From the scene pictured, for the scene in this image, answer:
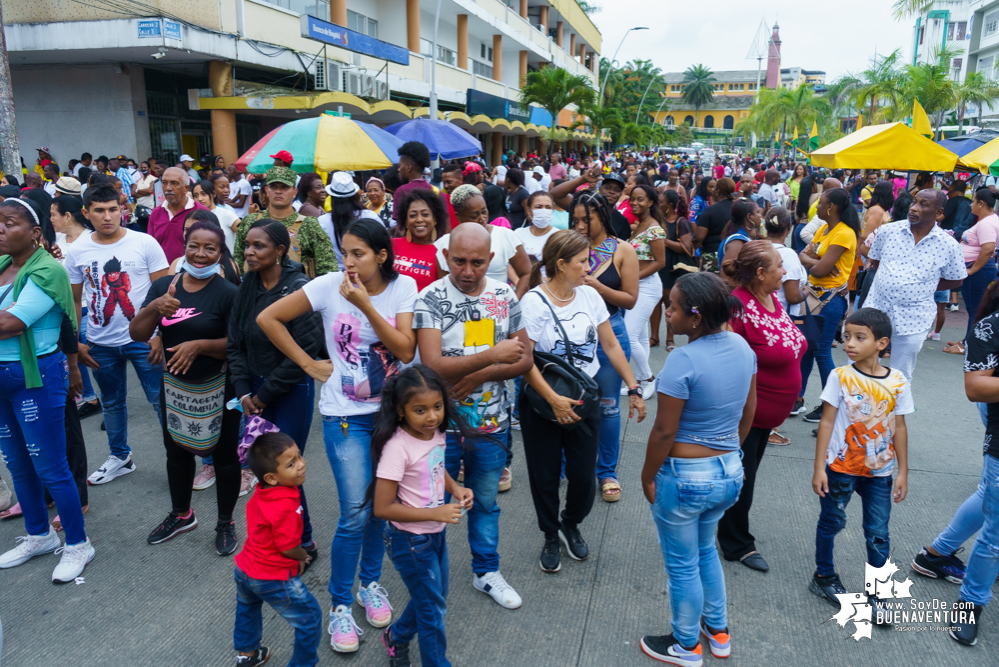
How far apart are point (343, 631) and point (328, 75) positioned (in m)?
17.9

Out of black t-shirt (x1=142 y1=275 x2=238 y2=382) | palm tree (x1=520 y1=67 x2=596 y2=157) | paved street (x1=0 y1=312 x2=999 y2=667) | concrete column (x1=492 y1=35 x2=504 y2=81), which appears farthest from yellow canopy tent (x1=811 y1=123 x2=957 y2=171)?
concrete column (x1=492 y1=35 x2=504 y2=81)

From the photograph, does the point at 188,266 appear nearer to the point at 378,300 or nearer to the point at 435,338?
the point at 378,300

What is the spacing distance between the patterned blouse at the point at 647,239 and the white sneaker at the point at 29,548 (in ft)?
14.8

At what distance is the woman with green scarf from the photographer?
3342 mm

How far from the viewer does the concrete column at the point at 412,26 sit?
2333 centimetres

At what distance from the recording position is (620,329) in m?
4.54

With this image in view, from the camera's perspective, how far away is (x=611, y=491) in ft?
14.2

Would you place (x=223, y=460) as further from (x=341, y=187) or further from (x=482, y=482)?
(x=341, y=187)

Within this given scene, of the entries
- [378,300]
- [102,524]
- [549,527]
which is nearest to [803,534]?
[549,527]

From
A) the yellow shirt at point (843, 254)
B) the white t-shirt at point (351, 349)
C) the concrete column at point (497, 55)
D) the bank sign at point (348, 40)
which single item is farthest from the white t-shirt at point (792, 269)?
the concrete column at point (497, 55)

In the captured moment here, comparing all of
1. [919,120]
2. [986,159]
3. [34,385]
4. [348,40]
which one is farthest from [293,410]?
[348,40]

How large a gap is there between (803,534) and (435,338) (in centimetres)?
259

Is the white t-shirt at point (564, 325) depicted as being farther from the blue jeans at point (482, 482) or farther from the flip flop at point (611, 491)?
the flip flop at point (611, 491)

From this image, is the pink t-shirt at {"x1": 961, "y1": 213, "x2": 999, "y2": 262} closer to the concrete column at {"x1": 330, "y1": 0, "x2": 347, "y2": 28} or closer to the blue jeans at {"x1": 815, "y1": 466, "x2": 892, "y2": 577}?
the blue jeans at {"x1": 815, "y1": 466, "x2": 892, "y2": 577}
